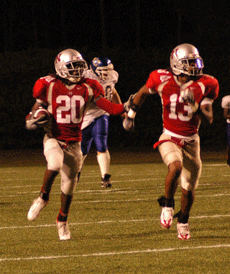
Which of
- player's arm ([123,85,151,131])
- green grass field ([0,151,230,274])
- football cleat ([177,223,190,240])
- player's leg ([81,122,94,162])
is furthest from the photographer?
player's leg ([81,122,94,162])

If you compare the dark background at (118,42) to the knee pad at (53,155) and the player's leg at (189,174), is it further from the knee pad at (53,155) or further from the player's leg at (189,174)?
the player's leg at (189,174)

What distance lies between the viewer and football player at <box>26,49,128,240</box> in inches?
252

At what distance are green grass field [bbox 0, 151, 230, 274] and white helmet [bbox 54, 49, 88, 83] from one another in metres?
1.48

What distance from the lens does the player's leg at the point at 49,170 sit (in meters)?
6.20

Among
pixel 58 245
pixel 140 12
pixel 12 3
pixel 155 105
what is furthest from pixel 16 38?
pixel 58 245

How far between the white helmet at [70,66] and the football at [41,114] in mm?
391

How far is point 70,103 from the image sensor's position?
6.48 m

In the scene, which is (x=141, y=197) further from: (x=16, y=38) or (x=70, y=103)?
(x=16, y=38)

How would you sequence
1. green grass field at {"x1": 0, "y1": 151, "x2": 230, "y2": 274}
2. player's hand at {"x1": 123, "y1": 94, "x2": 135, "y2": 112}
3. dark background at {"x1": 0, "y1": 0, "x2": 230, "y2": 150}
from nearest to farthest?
green grass field at {"x1": 0, "y1": 151, "x2": 230, "y2": 274} → player's hand at {"x1": 123, "y1": 94, "x2": 135, "y2": 112} → dark background at {"x1": 0, "y1": 0, "x2": 230, "y2": 150}

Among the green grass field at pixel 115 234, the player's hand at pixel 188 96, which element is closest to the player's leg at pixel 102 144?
the green grass field at pixel 115 234

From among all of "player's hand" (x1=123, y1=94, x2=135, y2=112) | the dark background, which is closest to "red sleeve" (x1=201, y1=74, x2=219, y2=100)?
"player's hand" (x1=123, y1=94, x2=135, y2=112)

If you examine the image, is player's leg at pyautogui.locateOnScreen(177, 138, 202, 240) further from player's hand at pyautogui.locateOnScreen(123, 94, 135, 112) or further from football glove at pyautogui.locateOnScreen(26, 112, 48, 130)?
football glove at pyautogui.locateOnScreen(26, 112, 48, 130)

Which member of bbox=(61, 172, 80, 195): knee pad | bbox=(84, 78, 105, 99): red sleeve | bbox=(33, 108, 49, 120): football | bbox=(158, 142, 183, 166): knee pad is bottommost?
bbox=(61, 172, 80, 195): knee pad

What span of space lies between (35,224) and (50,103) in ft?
4.73
